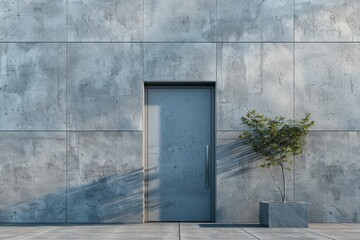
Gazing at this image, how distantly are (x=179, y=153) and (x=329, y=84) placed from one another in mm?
3332

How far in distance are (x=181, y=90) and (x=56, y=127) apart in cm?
264

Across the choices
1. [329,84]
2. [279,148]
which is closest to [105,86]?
[279,148]

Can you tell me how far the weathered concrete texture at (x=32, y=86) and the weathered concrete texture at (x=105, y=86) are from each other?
225 millimetres

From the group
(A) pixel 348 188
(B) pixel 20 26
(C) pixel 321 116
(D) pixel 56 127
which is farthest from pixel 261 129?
(B) pixel 20 26

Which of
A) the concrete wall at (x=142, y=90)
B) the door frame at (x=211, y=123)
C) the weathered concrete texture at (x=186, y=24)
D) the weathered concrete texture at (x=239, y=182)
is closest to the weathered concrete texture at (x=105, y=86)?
the concrete wall at (x=142, y=90)

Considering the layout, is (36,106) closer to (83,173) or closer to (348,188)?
(83,173)

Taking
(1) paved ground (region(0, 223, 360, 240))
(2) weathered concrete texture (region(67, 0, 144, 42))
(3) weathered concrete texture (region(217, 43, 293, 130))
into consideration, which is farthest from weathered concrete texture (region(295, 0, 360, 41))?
(1) paved ground (region(0, 223, 360, 240))

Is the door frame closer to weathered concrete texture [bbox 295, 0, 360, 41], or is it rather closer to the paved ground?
the paved ground

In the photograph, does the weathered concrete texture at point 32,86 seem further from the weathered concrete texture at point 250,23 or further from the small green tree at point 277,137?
the small green tree at point 277,137

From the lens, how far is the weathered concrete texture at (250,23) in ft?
41.2

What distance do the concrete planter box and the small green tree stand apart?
292mm

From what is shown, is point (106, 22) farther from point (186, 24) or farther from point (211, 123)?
point (211, 123)

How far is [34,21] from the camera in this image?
497 inches

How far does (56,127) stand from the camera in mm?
12484
